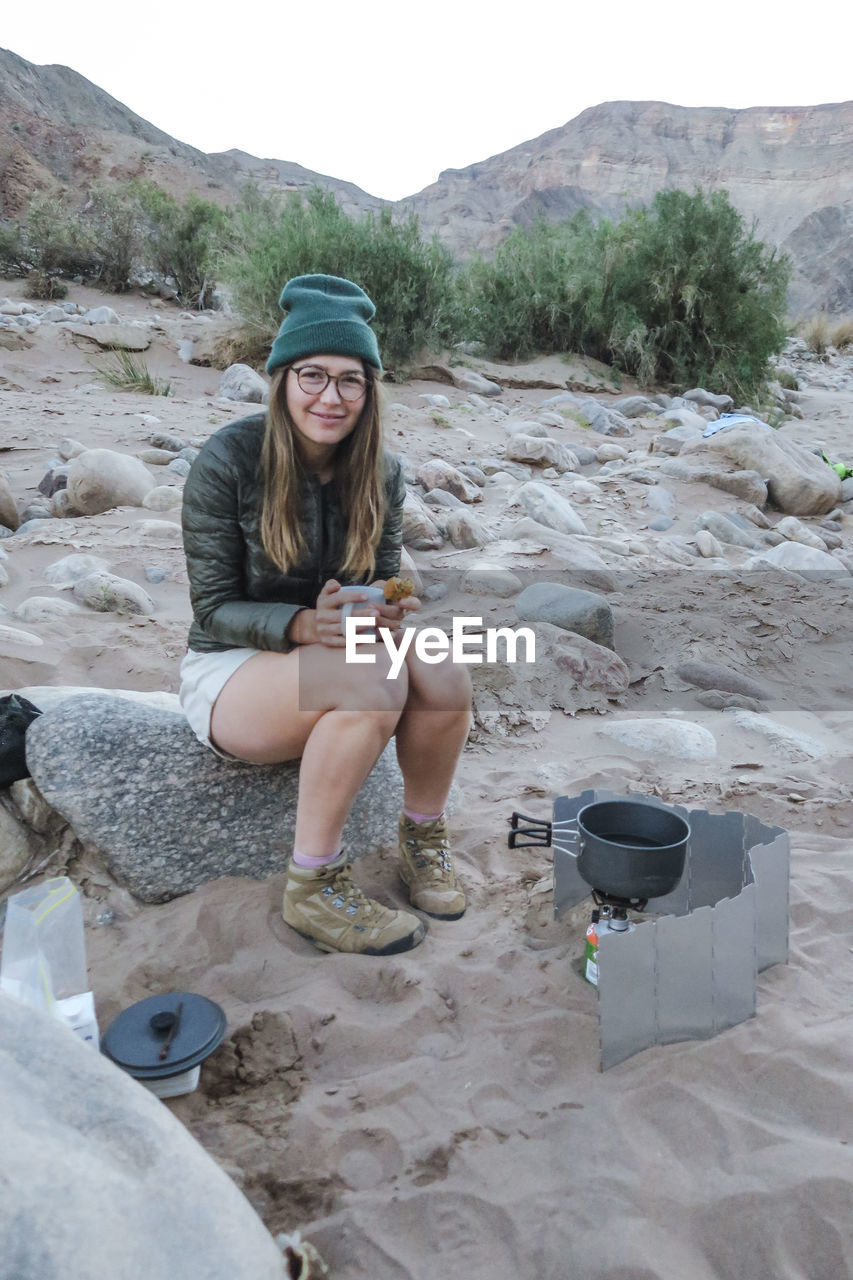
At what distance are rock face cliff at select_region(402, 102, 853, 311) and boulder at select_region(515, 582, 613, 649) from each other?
138 feet

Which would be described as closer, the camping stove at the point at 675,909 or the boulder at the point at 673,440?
the camping stove at the point at 675,909

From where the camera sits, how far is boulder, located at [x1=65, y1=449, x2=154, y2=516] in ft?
17.7

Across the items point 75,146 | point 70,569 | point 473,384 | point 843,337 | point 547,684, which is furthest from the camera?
point 75,146

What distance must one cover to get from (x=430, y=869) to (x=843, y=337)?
68.2ft

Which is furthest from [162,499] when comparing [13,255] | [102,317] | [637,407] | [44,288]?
[13,255]

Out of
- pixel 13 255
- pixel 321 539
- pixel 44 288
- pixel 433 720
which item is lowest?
pixel 433 720

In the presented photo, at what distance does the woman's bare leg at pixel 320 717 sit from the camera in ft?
7.18

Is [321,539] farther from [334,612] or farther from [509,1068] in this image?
[509,1068]

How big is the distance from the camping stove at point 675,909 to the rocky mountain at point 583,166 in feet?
106

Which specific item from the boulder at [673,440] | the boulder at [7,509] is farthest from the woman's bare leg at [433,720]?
the boulder at [673,440]

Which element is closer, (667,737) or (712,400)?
(667,737)

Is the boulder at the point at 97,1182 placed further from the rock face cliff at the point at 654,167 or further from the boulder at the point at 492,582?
the rock face cliff at the point at 654,167

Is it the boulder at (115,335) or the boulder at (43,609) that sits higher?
the boulder at (115,335)

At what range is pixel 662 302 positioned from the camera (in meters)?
11.4
